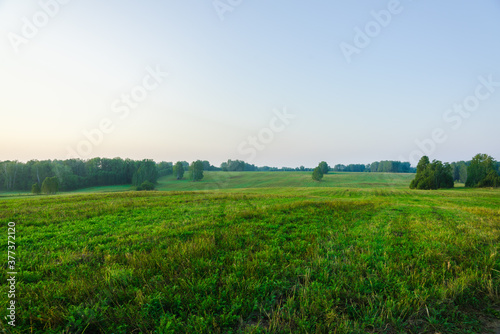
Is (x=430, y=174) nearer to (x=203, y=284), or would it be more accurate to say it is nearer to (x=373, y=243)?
(x=373, y=243)

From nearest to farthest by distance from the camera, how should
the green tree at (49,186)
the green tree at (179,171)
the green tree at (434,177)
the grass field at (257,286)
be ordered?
1. the grass field at (257,286)
2. the green tree at (49,186)
3. the green tree at (434,177)
4. the green tree at (179,171)

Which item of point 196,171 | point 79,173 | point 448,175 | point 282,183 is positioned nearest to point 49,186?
point 79,173

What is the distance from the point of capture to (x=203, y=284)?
3.42m

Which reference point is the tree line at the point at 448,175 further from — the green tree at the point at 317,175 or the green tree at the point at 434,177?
the green tree at the point at 317,175

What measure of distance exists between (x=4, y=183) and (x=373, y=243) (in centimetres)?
11617

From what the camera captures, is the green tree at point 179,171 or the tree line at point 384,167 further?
the tree line at point 384,167

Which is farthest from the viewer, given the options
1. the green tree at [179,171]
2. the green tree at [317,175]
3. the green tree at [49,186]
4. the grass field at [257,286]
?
the green tree at [179,171]

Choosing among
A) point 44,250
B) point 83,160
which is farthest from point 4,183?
point 44,250

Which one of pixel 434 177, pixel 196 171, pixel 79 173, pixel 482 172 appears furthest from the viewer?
pixel 196 171

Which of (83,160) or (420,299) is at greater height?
(83,160)

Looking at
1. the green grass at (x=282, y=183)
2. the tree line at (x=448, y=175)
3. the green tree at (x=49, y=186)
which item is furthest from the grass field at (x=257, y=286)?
the tree line at (x=448, y=175)

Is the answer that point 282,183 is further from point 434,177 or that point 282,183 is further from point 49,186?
point 49,186

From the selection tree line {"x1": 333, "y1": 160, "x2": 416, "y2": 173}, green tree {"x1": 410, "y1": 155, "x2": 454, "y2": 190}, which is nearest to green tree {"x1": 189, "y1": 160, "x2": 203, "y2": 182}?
green tree {"x1": 410, "y1": 155, "x2": 454, "y2": 190}

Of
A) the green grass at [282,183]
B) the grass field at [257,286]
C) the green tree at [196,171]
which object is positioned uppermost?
the green tree at [196,171]
